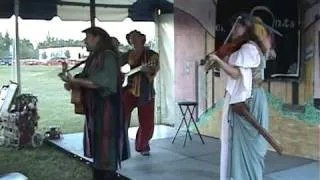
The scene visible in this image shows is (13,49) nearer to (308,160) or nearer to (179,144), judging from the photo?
(179,144)

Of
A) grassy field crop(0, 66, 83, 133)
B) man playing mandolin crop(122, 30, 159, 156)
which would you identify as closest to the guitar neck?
man playing mandolin crop(122, 30, 159, 156)

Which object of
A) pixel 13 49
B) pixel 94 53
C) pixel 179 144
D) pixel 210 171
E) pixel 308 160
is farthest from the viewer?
pixel 13 49

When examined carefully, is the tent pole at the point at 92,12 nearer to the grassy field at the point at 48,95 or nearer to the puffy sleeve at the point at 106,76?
the grassy field at the point at 48,95

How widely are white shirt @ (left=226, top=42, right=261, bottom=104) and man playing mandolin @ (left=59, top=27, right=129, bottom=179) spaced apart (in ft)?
3.58

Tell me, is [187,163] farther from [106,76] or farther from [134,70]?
[106,76]

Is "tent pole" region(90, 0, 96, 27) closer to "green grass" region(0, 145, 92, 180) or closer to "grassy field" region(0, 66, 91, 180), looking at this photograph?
"grassy field" region(0, 66, 91, 180)

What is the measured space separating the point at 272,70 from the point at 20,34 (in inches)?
143

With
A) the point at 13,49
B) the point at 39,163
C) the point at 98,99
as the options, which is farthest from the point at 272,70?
the point at 13,49

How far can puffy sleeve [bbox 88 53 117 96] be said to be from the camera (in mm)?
3770

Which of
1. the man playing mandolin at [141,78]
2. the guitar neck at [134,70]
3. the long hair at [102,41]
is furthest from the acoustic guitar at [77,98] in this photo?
the guitar neck at [134,70]

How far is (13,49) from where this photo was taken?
661 centimetres

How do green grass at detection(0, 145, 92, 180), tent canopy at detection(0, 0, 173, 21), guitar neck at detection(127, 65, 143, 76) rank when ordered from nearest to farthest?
green grass at detection(0, 145, 92, 180) → guitar neck at detection(127, 65, 143, 76) → tent canopy at detection(0, 0, 173, 21)

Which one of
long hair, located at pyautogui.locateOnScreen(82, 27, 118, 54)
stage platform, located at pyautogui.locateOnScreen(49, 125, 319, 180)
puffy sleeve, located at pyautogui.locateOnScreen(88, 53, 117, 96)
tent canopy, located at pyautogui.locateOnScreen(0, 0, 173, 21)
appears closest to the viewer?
puffy sleeve, located at pyautogui.locateOnScreen(88, 53, 117, 96)

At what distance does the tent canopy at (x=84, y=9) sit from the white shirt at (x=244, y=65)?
408cm
